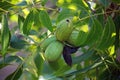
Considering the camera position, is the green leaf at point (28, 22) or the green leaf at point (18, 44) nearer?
the green leaf at point (28, 22)

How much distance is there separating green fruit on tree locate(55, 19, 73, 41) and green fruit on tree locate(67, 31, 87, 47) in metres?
0.01

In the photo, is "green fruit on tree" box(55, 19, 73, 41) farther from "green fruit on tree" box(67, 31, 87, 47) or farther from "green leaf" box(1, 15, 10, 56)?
"green leaf" box(1, 15, 10, 56)

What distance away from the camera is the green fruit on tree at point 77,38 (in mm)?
584

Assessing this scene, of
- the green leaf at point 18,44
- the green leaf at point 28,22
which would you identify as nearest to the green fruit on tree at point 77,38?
the green leaf at point 28,22

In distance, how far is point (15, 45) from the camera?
78cm

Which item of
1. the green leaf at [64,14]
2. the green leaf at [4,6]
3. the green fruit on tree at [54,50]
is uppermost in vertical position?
the green leaf at [4,6]

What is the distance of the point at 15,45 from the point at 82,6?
9.5 inches

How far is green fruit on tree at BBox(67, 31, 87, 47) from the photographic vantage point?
584 millimetres

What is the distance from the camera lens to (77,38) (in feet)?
1.90

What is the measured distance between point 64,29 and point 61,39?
0.08 feet

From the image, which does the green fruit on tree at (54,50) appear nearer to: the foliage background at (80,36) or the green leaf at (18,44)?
the foliage background at (80,36)

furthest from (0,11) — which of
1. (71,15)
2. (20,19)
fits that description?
(71,15)

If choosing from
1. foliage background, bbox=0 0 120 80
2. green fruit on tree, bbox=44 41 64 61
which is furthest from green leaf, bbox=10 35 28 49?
green fruit on tree, bbox=44 41 64 61

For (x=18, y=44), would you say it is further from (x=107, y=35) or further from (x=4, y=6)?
(x=107, y=35)
